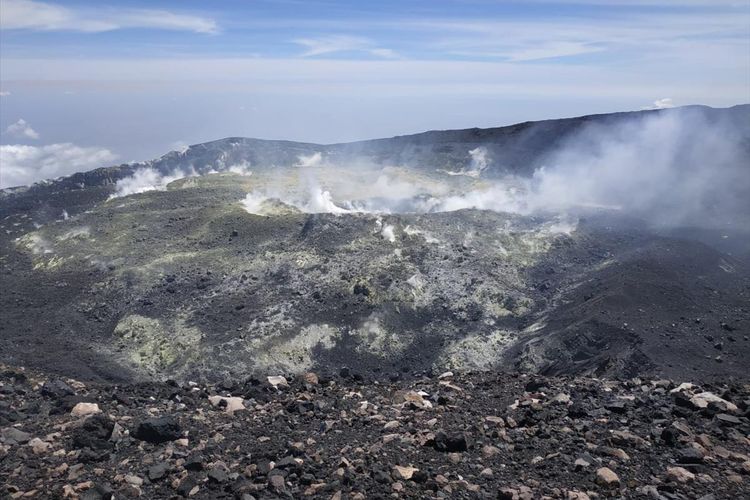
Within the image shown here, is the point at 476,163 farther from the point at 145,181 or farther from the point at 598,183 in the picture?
the point at 145,181

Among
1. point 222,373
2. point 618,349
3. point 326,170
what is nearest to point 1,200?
point 326,170

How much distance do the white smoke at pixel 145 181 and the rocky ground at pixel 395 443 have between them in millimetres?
38164

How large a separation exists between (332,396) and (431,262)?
15.0 m

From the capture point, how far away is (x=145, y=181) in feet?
182

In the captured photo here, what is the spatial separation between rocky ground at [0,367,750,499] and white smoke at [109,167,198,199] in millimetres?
38164

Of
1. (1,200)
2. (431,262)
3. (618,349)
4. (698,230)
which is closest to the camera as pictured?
(618,349)

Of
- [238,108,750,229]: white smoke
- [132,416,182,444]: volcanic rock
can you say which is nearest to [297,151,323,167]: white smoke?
[238,108,750,229]: white smoke

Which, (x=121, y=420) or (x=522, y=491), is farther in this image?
(x=121, y=420)

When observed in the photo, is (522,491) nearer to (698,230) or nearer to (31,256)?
(698,230)

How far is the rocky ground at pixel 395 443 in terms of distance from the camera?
356 inches

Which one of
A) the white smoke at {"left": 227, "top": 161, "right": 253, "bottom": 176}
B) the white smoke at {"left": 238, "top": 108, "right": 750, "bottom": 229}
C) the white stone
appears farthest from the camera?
the white smoke at {"left": 227, "top": 161, "right": 253, "bottom": 176}

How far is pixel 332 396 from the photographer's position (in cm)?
1446

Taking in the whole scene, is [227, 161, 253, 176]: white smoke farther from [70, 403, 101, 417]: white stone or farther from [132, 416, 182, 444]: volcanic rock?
[132, 416, 182, 444]: volcanic rock

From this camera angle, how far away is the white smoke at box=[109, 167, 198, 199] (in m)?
49.7
